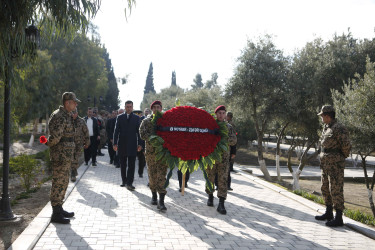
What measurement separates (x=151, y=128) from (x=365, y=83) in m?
6.62

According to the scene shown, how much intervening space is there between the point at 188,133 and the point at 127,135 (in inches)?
121

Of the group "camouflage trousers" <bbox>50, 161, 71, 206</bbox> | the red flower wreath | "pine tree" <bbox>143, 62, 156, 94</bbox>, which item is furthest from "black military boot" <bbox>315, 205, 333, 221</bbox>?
"pine tree" <bbox>143, 62, 156, 94</bbox>

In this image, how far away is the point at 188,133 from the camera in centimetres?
603

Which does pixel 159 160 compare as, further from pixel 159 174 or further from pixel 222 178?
pixel 222 178

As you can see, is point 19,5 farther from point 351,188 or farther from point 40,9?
point 351,188

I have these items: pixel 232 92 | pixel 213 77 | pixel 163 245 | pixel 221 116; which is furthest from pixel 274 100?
pixel 213 77

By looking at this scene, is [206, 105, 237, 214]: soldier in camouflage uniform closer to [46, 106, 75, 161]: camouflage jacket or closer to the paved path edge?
[46, 106, 75, 161]: camouflage jacket

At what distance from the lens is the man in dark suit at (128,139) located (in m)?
8.52

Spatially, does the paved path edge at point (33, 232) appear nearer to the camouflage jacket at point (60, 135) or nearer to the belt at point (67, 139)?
the camouflage jacket at point (60, 135)

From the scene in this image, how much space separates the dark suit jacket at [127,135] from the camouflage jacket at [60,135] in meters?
2.83

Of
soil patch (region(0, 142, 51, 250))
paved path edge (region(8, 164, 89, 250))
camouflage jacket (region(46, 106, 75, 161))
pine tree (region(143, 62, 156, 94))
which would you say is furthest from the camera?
pine tree (region(143, 62, 156, 94))

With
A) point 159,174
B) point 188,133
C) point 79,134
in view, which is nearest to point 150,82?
point 79,134

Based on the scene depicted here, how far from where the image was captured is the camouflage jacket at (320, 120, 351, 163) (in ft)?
19.6

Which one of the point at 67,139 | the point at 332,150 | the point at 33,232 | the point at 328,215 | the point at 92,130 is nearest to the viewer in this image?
the point at 33,232
